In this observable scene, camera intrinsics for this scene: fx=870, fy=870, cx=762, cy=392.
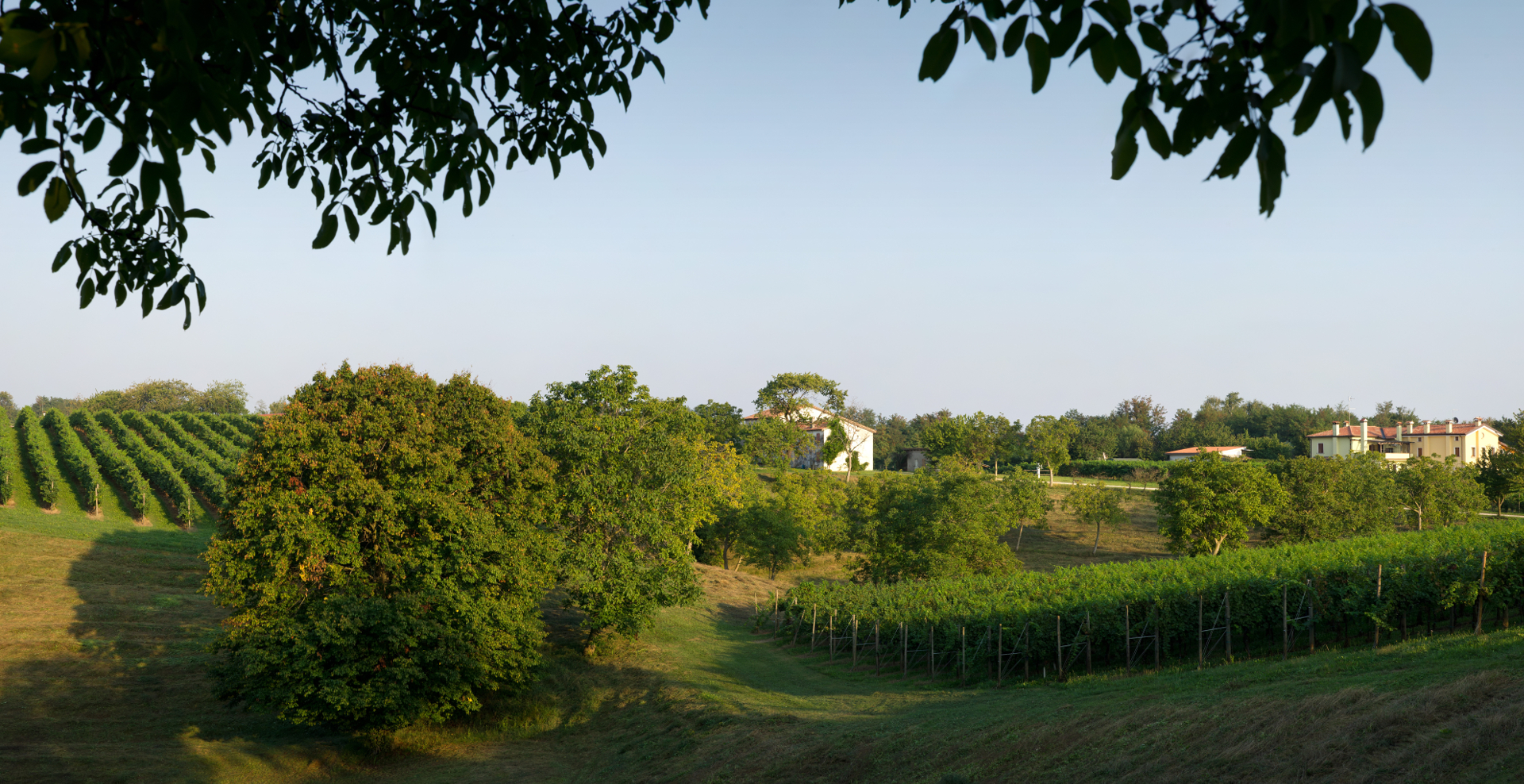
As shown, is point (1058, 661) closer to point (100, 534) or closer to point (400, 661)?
point (400, 661)

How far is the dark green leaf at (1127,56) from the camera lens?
2.32 m

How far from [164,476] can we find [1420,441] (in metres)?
93.3

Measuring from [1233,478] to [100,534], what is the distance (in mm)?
50303

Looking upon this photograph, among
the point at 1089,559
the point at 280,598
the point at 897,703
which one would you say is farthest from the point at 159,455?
the point at 1089,559

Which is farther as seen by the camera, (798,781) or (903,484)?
(903,484)

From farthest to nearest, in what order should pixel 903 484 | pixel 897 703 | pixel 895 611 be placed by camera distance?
pixel 903 484 < pixel 895 611 < pixel 897 703

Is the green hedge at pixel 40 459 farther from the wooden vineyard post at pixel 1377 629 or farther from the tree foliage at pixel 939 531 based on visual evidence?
the wooden vineyard post at pixel 1377 629

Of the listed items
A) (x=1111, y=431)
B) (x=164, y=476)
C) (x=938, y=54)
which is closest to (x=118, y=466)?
(x=164, y=476)

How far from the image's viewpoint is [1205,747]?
406 inches

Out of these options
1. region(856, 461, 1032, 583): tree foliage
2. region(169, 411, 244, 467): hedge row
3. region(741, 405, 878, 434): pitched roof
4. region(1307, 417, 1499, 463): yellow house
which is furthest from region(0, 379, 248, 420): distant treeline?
region(1307, 417, 1499, 463): yellow house

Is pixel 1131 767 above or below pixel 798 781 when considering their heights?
above

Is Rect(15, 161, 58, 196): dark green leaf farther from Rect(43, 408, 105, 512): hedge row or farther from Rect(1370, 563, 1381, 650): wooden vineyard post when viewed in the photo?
Rect(43, 408, 105, 512): hedge row

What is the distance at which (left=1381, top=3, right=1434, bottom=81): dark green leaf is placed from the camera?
69.6 inches

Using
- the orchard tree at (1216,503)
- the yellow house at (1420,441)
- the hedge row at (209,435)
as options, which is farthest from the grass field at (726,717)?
the yellow house at (1420,441)
